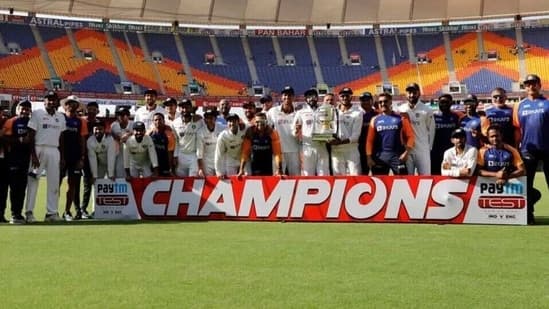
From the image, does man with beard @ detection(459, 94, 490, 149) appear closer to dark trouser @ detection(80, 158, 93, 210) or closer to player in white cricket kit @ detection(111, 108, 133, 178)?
player in white cricket kit @ detection(111, 108, 133, 178)

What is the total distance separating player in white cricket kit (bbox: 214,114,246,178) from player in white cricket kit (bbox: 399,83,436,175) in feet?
8.48

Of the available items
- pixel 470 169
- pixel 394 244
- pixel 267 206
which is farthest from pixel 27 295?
pixel 470 169

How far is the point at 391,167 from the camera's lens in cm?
1012

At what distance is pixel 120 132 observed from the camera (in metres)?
11.5

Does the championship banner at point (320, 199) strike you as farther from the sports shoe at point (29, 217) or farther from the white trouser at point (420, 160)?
the sports shoe at point (29, 217)


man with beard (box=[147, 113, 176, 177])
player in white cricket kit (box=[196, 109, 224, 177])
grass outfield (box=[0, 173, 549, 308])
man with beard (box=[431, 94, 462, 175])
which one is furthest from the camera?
player in white cricket kit (box=[196, 109, 224, 177])

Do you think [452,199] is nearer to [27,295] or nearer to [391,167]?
[391,167]

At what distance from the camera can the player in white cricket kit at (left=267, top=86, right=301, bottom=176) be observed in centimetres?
1084

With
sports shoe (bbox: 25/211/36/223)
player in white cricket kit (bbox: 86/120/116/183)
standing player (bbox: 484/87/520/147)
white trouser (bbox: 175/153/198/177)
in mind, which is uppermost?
standing player (bbox: 484/87/520/147)

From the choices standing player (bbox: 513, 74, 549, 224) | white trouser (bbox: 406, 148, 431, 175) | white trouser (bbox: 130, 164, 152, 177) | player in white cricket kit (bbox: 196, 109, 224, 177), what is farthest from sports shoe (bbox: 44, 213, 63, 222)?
standing player (bbox: 513, 74, 549, 224)

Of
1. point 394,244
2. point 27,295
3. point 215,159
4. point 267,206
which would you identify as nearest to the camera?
point 27,295

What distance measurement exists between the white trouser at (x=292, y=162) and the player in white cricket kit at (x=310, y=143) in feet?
0.73

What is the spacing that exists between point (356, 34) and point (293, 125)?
40.0m

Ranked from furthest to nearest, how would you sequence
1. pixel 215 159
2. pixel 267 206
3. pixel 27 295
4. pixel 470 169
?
pixel 215 159
pixel 267 206
pixel 470 169
pixel 27 295
